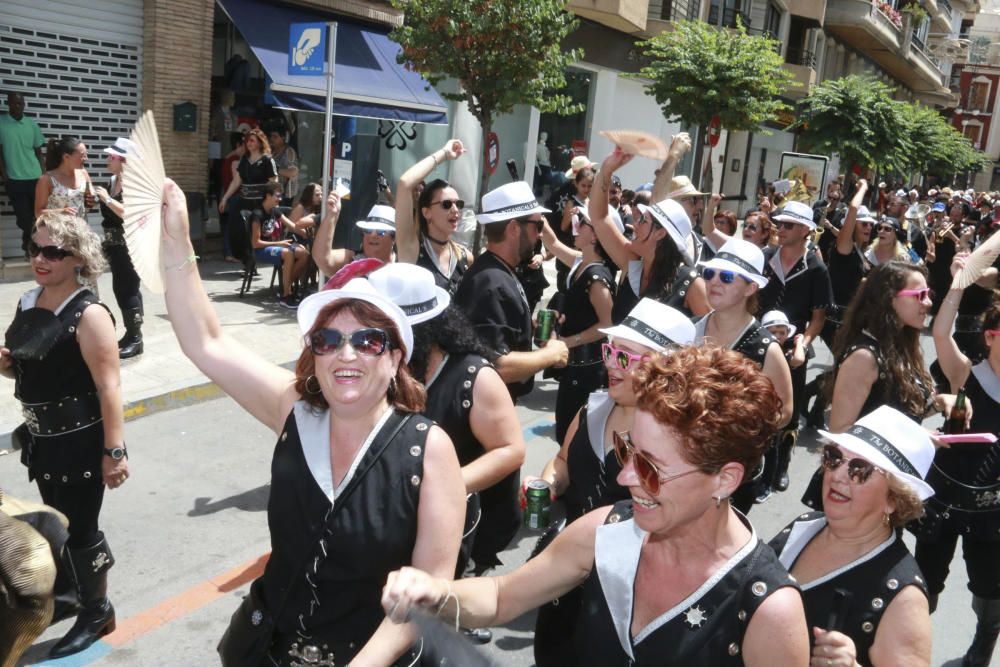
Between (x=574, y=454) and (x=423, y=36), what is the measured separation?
8203 millimetres

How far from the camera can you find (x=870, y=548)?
8.97 feet

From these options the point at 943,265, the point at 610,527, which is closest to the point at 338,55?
the point at 943,265

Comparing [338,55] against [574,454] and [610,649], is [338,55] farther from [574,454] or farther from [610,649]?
[610,649]

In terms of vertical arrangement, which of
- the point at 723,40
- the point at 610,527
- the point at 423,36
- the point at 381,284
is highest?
the point at 723,40

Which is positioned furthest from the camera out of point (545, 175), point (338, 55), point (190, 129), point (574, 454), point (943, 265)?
point (545, 175)

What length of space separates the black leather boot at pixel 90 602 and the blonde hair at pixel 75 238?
1.22 m

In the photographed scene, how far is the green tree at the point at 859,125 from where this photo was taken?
23484 mm

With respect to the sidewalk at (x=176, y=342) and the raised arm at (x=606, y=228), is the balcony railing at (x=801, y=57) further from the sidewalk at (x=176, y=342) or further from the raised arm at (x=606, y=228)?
the raised arm at (x=606, y=228)

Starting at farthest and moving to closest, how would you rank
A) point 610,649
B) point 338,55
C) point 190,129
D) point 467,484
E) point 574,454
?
point 338,55 < point 190,129 < point 574,454 < point 467,484 < point 610,649

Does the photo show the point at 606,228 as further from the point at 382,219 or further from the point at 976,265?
the point at 976,265

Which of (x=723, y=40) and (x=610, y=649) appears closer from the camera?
(x=610, y=649)

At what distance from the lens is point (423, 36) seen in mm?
10586

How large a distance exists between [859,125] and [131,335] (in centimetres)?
2039

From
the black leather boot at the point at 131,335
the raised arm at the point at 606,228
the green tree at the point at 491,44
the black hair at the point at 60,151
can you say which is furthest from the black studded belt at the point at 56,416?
the green tree at the point at 491,44
